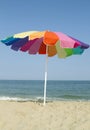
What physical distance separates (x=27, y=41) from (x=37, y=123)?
326cm

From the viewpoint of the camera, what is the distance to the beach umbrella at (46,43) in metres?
9.61

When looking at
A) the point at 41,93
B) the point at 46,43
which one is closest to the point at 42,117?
the point at 46,43

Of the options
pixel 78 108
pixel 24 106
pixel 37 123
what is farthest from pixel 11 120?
pixel 78 108

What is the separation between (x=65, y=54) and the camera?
34.3 feet

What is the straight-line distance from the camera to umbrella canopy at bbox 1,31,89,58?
9.60 m

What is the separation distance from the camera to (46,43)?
9.42m

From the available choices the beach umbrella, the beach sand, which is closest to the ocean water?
the beach umbrella

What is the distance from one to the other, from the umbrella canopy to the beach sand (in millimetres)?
1828

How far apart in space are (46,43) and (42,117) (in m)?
2.11

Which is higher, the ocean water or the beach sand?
the beach sand

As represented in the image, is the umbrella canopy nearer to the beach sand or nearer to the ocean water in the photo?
the beach sand

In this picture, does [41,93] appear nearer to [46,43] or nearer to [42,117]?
[46,43]

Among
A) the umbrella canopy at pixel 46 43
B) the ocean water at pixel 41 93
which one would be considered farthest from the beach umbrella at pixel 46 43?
the ocean water at pixel 41 93

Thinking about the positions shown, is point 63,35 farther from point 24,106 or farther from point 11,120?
point 11,120
